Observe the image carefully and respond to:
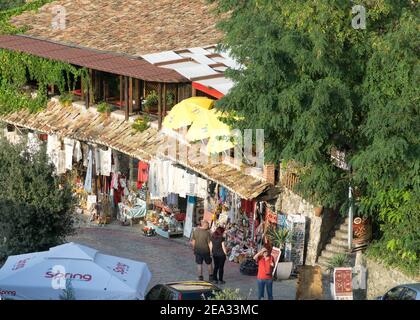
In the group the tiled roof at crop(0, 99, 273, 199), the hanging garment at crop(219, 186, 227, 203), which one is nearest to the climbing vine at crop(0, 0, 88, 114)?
the tiled roof at crop(0, 99, 273, 199)

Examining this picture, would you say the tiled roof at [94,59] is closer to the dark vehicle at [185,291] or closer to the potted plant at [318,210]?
the potted plant at [318,210]

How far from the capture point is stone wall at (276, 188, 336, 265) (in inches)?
1064

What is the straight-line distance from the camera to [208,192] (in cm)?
3011

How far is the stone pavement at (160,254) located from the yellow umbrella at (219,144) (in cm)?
295

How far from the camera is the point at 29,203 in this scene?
24.6 meters

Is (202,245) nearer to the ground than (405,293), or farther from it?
nearer to the ground

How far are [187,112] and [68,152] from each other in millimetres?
7922

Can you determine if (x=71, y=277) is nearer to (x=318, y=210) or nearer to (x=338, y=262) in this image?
(x=338, y=262)

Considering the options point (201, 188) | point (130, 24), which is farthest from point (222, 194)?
point (130, 24)

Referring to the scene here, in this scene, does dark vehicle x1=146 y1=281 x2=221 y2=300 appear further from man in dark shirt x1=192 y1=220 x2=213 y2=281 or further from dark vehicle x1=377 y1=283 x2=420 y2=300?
man in dark shirt x1=192 y1=220 x2=213 y2=281

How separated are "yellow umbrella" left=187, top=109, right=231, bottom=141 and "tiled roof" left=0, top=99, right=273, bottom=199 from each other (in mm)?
1022

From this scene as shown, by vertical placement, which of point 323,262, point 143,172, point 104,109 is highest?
point 104,109

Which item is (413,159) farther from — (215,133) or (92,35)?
(92,35)
